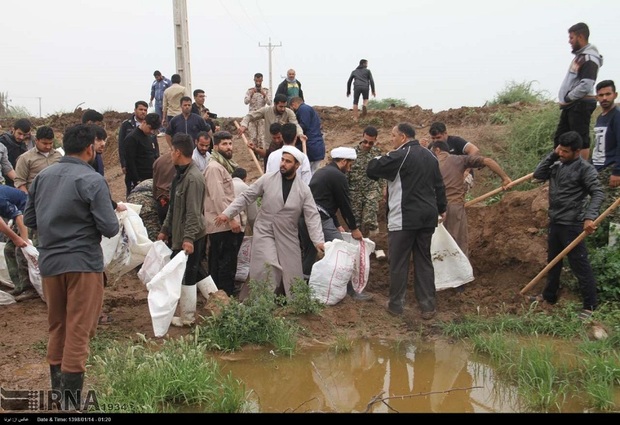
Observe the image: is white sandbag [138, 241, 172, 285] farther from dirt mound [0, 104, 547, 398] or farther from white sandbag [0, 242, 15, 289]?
white sandbag [0, 242, 15, 289]

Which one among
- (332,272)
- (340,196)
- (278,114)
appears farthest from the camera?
(278,114)

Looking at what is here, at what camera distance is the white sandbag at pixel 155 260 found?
18.5 feet

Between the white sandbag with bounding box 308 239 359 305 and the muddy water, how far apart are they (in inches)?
28.0

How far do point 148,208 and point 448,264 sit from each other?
11.0 ft

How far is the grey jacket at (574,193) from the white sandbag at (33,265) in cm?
478

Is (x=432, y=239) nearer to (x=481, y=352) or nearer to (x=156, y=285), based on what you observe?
(x=481, y=352)

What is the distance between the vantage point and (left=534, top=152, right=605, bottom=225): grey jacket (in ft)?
18.5

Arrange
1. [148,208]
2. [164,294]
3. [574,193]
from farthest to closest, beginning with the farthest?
[148,208] < [574,193] < [164,294]

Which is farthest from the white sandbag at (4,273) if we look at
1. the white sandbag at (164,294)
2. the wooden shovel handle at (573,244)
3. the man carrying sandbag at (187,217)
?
the wooden shovel handle at (573,244)

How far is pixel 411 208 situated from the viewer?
598 centimetres

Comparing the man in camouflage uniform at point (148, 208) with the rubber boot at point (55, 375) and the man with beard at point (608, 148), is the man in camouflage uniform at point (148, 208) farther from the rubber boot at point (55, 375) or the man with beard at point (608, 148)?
the man with beard at point (608, 148)

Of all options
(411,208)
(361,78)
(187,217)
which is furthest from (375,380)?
(361,78)

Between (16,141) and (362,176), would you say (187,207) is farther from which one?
(16,141)
